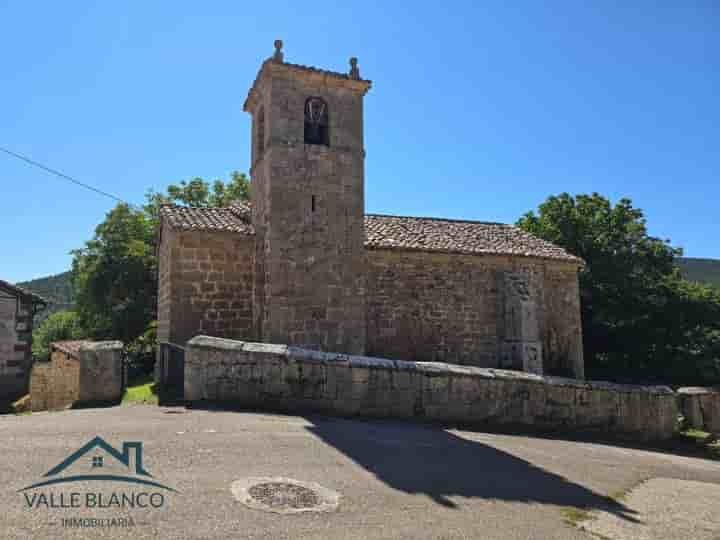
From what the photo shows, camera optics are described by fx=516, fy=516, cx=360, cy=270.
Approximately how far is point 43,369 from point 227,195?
17.8 meters

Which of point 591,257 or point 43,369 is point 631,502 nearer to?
point 43,369

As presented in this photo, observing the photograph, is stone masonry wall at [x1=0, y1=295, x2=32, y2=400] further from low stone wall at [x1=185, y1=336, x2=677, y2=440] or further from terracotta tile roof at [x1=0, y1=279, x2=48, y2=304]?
low stone wall at [x1=185, y1=336, x2=677, y2=440]

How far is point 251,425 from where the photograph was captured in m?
6.65

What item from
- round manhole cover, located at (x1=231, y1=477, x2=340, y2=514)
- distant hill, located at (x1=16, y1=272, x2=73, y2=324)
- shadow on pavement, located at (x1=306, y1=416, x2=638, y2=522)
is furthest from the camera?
distant hill, located at (x1=16, y1=272, x2=73, y2=324)

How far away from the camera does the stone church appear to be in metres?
12.9

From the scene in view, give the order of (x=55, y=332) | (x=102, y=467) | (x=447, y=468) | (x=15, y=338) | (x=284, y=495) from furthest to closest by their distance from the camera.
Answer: (x=55, y=332)
(x=15, y=338)
(x=447, y=468)
(x=102, y=467)
(x=284, y=495)

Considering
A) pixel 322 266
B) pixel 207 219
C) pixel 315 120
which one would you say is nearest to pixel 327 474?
pixel 322 266

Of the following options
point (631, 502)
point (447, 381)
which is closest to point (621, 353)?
point (447, 381)

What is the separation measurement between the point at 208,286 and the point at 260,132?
4.57 meters

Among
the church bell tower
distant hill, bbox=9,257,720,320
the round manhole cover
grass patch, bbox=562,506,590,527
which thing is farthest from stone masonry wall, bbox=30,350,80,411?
distant hill, bbox=9,257,720,320

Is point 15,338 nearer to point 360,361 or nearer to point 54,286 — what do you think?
point 360,361

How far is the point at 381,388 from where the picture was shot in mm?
8562

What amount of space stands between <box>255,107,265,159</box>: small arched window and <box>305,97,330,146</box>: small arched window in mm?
1330

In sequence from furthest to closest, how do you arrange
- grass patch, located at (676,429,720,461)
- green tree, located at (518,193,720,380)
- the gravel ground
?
1. green tree, located at (518,193,720,380)
2. grass patch, located at (676,429,720,461)
3. the gravel ground
